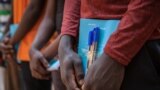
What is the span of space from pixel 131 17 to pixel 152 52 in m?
0.11

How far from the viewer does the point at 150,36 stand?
0.91m

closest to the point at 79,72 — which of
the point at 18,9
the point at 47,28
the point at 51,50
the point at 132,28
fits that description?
the point at 132,28

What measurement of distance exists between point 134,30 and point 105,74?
5.0 inches

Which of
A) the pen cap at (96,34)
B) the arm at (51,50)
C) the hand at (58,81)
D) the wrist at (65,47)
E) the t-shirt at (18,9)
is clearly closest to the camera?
the pen cap at (96,34)

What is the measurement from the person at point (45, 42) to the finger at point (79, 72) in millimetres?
380

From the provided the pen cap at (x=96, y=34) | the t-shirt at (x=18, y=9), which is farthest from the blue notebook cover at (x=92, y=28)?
the t-shirt at (x=18, y=9)

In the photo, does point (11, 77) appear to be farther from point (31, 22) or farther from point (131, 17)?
point (131, 17)

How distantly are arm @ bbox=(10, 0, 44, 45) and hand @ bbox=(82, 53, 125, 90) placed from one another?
869 millimetres

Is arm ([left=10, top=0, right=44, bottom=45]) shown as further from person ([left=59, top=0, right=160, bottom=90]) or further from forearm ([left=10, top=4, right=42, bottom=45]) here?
person ([left=59, top=0, right=160, bottom=90])

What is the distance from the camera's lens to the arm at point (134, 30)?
871 mm

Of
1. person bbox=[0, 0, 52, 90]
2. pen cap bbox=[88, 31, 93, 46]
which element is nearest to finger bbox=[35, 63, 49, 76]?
person bbox=[0, 0, 52, 90]

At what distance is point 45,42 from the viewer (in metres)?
1.61

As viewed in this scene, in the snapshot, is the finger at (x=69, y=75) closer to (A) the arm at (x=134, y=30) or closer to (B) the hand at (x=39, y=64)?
(A) the arm at (x=134, y=30)

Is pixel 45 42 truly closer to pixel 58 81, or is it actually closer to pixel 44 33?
pixel 44 33
